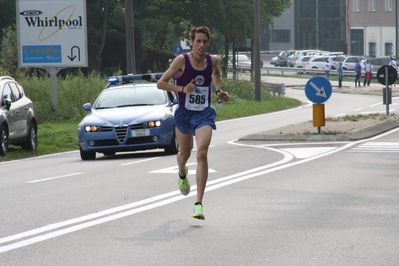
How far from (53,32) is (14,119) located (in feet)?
40.9

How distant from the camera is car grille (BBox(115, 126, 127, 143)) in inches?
738

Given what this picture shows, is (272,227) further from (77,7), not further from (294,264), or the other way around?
(77,7)

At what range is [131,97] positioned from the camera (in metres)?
20.3

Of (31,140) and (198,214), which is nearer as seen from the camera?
(198,214)

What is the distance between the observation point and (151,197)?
11.8m

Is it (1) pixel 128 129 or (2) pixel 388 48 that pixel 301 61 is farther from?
(1) pixel 128 129

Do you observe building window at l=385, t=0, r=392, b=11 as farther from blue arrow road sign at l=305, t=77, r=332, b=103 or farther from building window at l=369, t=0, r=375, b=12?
blue arrow road sign at l=305, t=77, r=332, b=103

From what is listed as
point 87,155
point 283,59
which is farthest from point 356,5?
point 87,155

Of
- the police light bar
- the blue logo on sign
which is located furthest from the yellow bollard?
the blue logo on sign

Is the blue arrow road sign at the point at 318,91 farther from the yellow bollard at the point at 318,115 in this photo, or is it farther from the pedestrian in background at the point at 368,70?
the pedestrian in background at the point at 368,70

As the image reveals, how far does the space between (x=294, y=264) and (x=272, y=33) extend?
128252 mm

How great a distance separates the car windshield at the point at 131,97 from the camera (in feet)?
65.8

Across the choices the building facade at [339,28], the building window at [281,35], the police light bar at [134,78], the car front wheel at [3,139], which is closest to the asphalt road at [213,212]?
the car front wheel at [3,139]

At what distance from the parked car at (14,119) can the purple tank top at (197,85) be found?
10.8m
